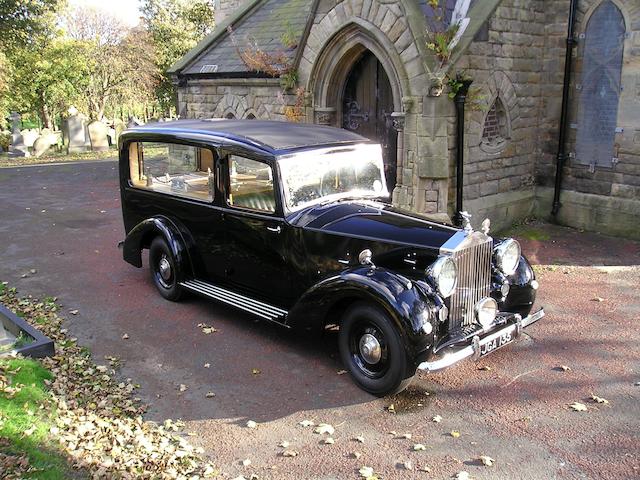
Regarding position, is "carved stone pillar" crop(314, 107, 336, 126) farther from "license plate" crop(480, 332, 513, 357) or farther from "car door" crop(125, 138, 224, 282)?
"license plate" crop(480, 332, 513, 357)

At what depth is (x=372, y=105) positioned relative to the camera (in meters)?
11.4

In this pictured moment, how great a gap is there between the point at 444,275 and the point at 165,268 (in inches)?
152

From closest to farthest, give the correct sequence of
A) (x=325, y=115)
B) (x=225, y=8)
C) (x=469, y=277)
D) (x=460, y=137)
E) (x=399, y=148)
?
(x=469, y=277) → (x=460, y=137) → (x=399, y=148) → (x=325, y=115) → (x=225, y=8)

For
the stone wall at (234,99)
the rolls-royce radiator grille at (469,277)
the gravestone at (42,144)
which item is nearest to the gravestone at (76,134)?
the gravestone at (42,144)

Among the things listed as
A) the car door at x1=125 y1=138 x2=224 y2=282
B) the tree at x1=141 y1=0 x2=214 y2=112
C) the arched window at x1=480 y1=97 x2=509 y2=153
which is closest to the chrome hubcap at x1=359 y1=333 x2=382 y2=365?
the car door at x1=125 y1=138 x2=224 y2=282

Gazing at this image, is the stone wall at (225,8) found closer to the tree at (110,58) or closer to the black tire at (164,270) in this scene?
the tree at (110,58)

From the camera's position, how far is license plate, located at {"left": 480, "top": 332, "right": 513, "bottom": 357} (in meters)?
4.93

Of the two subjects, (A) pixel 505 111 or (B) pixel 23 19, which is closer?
(A) pixel 505 111

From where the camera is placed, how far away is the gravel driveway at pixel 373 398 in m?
4.23

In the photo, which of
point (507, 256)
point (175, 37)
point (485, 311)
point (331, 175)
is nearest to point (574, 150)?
point (507, 256)

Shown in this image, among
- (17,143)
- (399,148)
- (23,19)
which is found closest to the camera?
(399,148)

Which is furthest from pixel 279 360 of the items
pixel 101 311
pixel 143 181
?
pixel 143 181

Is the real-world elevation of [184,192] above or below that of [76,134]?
above

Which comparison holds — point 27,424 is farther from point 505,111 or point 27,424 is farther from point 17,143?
point 17,143
